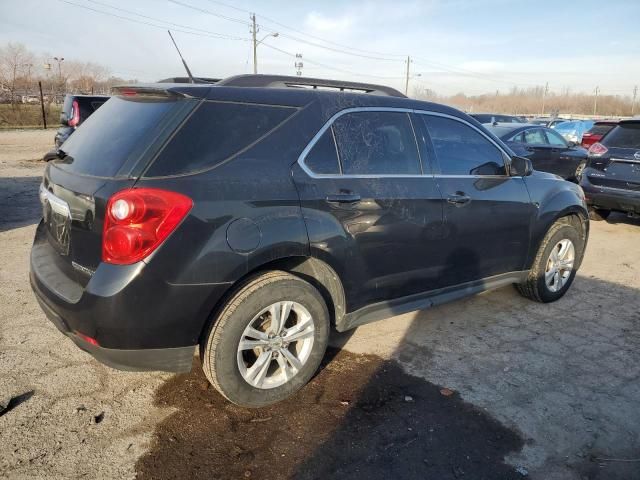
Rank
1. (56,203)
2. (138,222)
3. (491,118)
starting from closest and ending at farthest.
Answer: (138,222) → (56,203) → (491,118)

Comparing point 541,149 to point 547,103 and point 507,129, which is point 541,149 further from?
point 547,103

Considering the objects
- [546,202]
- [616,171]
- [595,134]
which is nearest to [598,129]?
[595,134]

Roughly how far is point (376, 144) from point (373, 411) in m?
1.66

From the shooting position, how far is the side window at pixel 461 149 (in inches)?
142

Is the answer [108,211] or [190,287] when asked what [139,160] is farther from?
[190,287]

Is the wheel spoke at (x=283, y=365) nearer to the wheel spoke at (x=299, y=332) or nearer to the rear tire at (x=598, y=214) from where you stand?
the wheel spoke at (x=299, y=332)

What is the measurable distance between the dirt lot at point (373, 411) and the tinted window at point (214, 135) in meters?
1.38

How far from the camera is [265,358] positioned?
9.20 ft

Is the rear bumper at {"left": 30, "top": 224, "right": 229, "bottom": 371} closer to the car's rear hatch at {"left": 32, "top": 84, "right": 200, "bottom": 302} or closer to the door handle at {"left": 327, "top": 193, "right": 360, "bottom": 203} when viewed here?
the car's rear hatch at {"left": 32, "top": 84, "right": 200, "bottom": 302}

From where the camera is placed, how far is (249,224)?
2.57m

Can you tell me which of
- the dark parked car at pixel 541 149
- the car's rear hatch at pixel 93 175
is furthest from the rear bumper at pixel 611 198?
the car's rear hatch at pixel 93 175

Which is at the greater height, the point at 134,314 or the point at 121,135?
the point at 121,135

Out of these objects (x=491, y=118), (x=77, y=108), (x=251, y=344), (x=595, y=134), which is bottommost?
(x=251, y=344)

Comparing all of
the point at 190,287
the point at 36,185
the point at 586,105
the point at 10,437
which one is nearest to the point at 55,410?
the point at 10,437
